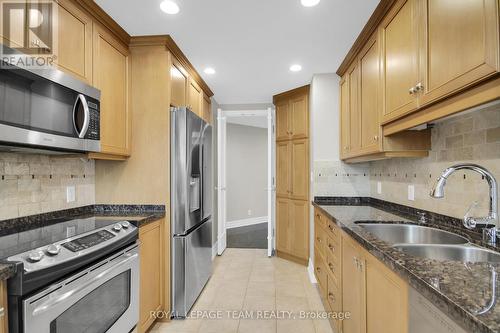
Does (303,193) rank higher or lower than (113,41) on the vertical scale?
lower

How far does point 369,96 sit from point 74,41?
2233 millimetres

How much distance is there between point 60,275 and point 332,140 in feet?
9.10

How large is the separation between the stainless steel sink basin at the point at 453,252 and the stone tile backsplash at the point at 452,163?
31cm

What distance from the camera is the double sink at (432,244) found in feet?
3.87

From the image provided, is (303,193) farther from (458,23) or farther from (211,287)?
(458,23)

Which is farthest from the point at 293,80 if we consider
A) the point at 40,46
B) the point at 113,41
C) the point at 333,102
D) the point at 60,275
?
the point at 60,275

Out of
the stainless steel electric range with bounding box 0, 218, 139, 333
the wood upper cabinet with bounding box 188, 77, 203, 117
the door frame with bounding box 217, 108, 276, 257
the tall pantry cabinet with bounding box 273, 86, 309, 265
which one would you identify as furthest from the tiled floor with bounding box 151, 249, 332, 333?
the wood upper cabinet with bounding box 188, 77, 203, 117

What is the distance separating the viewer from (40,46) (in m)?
1.47

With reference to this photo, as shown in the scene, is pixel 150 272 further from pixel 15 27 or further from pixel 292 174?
pixel 292 174

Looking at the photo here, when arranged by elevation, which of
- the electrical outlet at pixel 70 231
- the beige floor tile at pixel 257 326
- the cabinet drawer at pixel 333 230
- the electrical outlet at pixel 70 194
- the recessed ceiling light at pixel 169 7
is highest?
the recessed ceiling light at pixel 169 7

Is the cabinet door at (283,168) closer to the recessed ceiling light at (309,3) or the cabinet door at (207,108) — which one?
the cabinet door at (207,108)

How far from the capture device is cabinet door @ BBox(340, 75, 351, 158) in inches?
109

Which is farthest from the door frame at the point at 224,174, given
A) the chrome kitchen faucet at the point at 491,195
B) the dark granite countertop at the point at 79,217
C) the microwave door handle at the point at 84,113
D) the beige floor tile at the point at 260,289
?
the chrome kitchen faucet at the point at 491,195

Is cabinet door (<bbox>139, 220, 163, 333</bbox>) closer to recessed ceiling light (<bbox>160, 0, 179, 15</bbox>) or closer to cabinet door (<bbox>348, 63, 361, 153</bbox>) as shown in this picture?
recessed ceiling light (<bbox>160, 0, 179, 15</bbox>)
